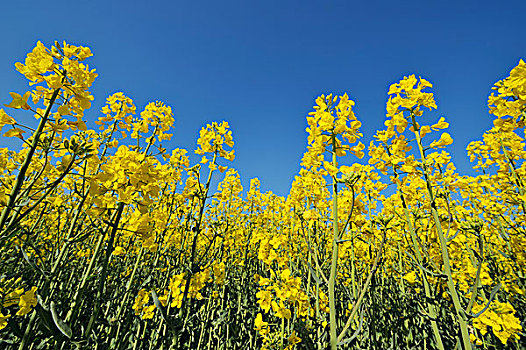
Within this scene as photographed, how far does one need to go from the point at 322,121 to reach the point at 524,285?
432 centimetres

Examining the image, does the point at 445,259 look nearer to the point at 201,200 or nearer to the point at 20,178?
the point at 201,200

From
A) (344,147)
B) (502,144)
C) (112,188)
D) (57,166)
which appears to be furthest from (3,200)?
(502,144)

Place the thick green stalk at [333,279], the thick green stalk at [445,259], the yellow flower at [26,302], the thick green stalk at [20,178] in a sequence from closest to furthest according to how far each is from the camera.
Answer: the thick green stalk at [20,178], the thick green stalk at [333,279], the thick green stalk at [445,259], the yellow flower at [26,302]

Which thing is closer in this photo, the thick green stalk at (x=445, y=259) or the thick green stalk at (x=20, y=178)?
the thick green stalk at (x=20, y=178)

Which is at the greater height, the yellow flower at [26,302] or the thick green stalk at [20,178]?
the thick green stalk at [20,178]

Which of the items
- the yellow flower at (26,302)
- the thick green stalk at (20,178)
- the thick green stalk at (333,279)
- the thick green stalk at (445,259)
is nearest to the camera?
the thick green stalk at (20,178)

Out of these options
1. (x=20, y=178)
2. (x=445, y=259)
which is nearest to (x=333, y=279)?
(x=445, y=259)

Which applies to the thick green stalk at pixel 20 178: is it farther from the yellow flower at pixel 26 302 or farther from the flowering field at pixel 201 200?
the yellow flower at pixel 26 302

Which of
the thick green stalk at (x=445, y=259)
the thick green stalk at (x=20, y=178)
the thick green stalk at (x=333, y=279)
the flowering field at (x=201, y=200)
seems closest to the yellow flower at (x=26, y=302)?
the flowering field at (x=201, y=200)

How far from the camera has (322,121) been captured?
2.15 meters

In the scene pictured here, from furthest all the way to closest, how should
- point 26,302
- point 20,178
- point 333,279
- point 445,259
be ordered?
1. point 26,302
2. point 445,259
3. point 333,279
4. point 20,178

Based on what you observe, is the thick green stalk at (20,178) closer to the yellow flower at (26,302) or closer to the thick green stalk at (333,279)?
the yellow flower at (26,302)

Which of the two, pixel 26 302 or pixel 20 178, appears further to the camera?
pixel 26 302

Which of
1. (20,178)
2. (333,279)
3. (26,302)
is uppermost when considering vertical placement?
(20,178)
